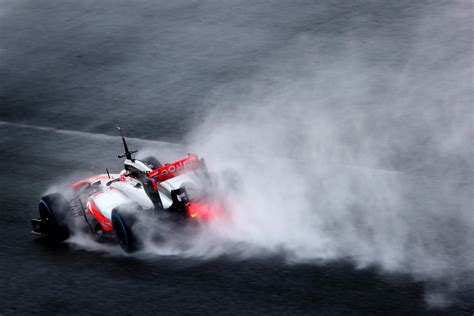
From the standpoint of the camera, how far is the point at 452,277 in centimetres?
1284

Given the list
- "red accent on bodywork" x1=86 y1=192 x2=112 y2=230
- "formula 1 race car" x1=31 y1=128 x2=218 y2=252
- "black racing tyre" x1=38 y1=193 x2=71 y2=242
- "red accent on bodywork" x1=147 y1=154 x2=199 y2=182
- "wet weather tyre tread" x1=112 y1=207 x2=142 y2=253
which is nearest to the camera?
"wet weather tyre tread" x1=112 y1=207 x2=142 y2=253

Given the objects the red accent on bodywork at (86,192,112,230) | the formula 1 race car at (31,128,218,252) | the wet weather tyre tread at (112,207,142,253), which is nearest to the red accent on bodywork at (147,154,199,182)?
the formula 1 race car at (31,128,218,252)

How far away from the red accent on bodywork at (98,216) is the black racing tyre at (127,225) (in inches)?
29.3

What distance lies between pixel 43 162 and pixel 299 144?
7.79 meters

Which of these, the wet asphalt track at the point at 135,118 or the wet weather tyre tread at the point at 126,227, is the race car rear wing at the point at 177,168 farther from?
the wet asphalt track at the point at 135,118

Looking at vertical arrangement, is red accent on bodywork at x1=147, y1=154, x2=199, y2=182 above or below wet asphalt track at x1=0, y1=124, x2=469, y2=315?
above

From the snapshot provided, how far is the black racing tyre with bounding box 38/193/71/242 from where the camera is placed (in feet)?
51.0

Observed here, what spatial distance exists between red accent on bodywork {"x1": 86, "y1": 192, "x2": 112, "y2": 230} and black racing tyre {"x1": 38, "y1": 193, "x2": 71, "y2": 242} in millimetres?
503

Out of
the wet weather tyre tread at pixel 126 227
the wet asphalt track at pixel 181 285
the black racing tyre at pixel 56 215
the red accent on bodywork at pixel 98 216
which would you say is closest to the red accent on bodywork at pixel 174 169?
the wet weather tyre tread at pixel 126 227

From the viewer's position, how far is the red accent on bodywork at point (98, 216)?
49.9 ft

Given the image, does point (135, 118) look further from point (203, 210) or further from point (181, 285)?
point (181, 285)

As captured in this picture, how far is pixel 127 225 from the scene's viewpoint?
1412cm

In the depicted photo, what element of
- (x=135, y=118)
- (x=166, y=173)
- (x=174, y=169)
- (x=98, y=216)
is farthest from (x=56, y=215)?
(x=135, y=118)

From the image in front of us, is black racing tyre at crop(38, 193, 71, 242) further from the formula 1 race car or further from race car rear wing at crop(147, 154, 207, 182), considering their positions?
race car rear wing at crop(147, 154, 207, 182)
